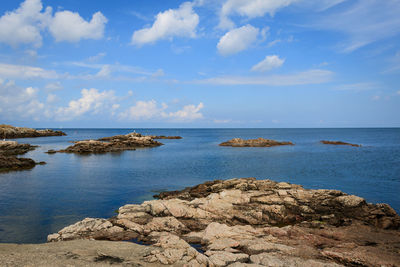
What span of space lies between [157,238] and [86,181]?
984 inches

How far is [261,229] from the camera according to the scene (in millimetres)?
16734

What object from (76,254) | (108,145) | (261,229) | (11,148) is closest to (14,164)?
(11,148)

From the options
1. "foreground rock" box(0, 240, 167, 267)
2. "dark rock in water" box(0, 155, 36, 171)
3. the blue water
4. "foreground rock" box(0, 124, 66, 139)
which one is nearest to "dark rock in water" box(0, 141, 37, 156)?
"dark rock in water" box(0, 155, 36, 171)

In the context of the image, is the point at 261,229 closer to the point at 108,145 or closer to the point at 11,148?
the point at 108,145

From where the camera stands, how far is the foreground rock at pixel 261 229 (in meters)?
12.7

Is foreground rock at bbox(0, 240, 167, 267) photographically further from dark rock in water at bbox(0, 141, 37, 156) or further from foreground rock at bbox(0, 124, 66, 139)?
foreground rock at bbox(0, 124, 66, 139)

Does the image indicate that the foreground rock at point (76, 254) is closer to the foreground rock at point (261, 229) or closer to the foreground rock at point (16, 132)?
the foreground rock at point (261, 229)

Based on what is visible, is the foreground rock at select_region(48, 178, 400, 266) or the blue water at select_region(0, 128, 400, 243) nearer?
the foreground rock at select_region(48, 178, 400, 266)

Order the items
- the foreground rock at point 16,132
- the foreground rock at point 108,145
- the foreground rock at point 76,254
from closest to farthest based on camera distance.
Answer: the foreground rock at point 76,254, the foreground rock at point 108,145, the foreground rock at point 16,132

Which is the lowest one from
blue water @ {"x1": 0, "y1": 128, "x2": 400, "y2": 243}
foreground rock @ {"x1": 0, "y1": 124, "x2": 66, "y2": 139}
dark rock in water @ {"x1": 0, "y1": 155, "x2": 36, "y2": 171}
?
blue water @ {"x1": 0, "y1": 128, "x2": 400, "y2": 243}

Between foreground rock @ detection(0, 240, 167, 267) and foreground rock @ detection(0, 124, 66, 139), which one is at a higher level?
foreground rock @ detection(0, 124, 66, 139)

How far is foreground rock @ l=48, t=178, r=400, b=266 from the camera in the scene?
1270 cm

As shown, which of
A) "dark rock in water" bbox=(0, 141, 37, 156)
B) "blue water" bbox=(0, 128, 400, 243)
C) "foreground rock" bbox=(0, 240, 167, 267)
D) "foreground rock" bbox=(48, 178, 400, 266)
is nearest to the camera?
"foreground rock" bbox=(0, 240, 167, 267)

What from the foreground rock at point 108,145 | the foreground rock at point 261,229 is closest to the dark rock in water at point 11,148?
the foreground rock at point 108,145
